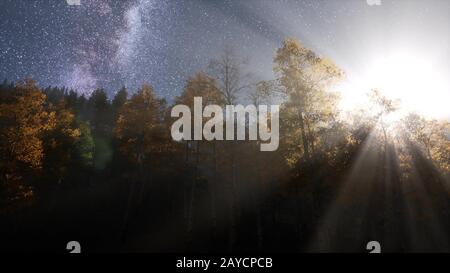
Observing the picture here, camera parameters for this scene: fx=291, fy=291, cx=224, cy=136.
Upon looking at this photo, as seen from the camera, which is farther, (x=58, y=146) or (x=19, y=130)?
(x=58, y=146)

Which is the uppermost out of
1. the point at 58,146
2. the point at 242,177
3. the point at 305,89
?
the point at 305,89

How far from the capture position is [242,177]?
105ft

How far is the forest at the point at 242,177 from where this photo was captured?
1677 cm

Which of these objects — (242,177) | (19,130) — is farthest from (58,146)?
(242,177)

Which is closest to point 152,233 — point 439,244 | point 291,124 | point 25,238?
point 25,238

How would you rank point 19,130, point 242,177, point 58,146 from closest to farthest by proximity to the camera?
point 19,130 → point 58,146 → point 242,177

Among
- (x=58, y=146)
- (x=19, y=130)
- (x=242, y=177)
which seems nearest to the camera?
(x=19, y=130)

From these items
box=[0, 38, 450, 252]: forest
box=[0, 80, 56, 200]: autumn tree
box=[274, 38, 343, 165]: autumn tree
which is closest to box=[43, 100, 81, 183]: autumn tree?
box=[0, 38, 450, 252]: forest

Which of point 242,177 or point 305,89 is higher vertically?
point 305,89

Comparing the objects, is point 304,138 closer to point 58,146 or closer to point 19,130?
point 19,130

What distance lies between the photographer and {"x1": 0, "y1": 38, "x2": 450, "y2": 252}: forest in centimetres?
1677

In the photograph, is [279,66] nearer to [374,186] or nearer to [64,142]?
[374,186]

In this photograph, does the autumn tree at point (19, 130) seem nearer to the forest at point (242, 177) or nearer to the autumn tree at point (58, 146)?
the forest at point (242, 177)
